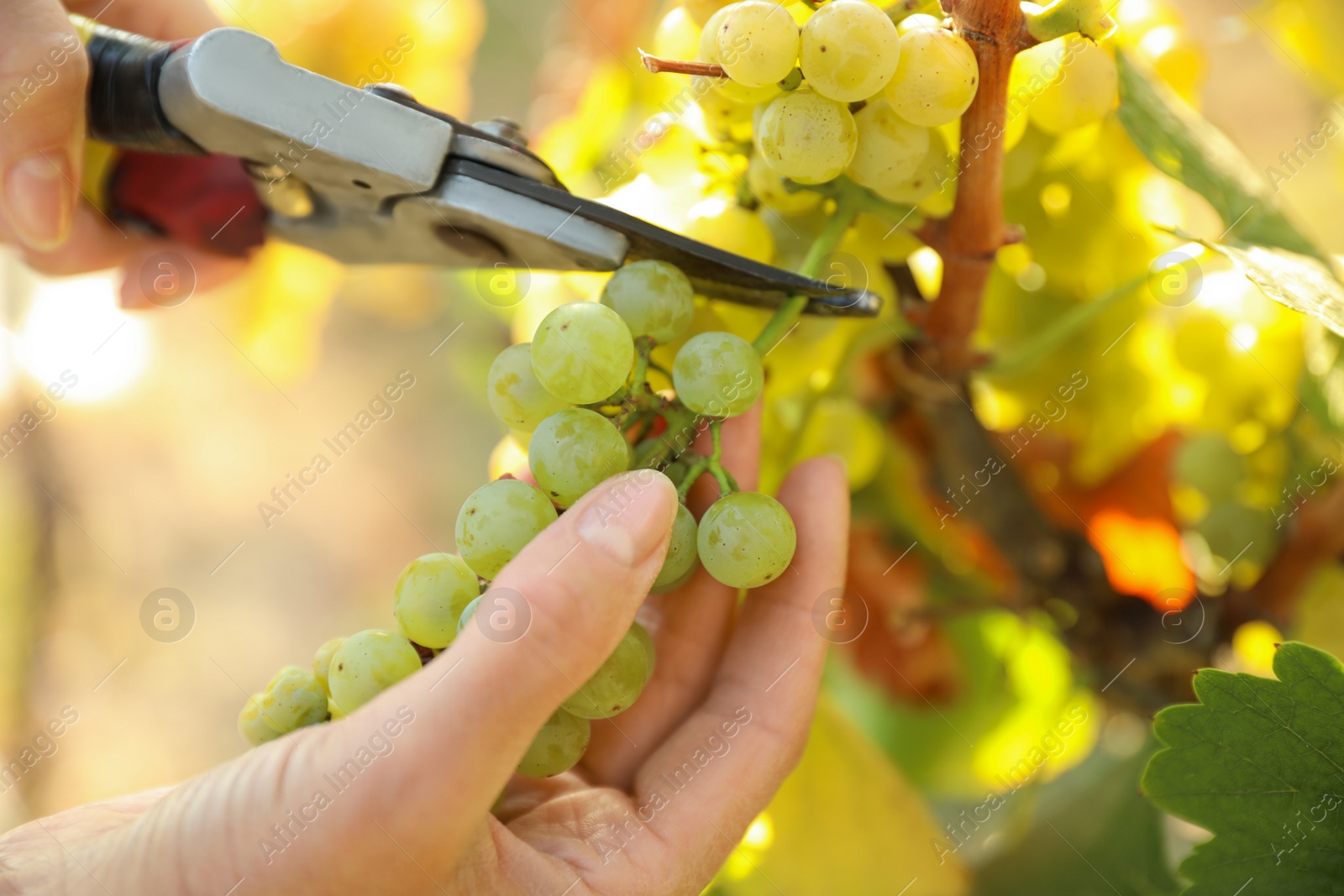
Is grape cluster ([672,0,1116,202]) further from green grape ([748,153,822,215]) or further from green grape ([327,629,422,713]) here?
green grape ([327,629,422,713])

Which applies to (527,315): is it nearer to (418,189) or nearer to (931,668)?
(418,189)

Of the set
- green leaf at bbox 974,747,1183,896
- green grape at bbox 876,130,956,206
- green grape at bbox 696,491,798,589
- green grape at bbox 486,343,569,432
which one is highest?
green grape at bbox 876,130,956,206

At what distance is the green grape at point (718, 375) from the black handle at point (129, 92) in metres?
0.24

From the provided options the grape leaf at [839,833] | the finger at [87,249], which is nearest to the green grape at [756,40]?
the grape leaf at [839,833]

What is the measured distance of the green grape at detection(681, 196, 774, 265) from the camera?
0.34 meters

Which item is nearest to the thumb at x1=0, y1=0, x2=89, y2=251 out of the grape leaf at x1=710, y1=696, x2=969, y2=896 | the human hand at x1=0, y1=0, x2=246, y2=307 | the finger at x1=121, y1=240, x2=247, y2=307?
the human hand at x1=0, y1=0, x2=246, y2=307

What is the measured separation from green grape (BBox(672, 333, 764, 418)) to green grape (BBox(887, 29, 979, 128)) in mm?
99

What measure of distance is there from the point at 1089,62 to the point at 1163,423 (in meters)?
0.26

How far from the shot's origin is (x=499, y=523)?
0.94 ft

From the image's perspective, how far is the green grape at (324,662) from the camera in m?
0.33

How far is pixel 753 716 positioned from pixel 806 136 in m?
0.22

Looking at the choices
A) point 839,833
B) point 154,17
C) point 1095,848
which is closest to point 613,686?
point 839,833

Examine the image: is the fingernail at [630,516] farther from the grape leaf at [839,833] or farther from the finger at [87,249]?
the finger at [87,249]

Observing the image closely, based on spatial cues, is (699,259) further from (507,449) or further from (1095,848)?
(1095,848)
